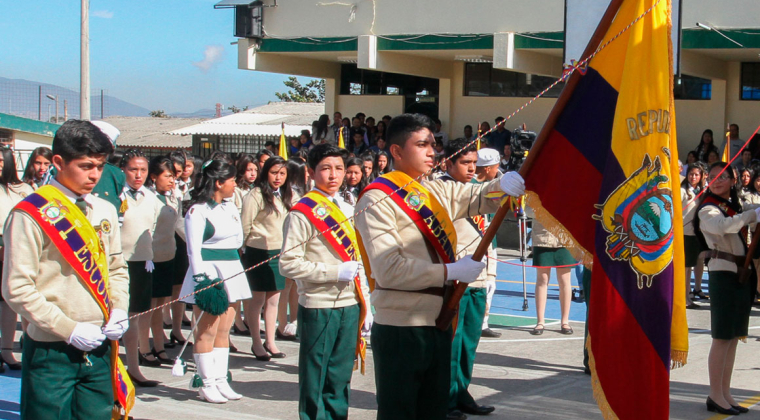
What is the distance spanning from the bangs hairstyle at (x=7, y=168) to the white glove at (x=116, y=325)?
3773mm

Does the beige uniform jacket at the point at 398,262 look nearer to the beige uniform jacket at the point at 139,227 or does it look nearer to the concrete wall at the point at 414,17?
the beige uniform jacket at the point at 139,227

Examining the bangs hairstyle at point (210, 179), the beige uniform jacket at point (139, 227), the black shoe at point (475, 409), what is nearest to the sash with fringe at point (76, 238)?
the bangs hairstyle at point (210, 179)

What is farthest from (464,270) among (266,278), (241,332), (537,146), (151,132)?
(151,132)

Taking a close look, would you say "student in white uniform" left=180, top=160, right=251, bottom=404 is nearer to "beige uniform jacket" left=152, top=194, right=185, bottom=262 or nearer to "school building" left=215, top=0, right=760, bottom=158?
"beige uniform jacket" left=152, top=194, right=185, bottom=262

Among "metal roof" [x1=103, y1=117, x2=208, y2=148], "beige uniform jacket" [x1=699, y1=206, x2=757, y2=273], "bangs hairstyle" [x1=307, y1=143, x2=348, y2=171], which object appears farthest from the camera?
"metal roof" [x1=103, y1=117, x2=208, y2=148]

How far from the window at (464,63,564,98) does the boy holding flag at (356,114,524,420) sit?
55.7 feet

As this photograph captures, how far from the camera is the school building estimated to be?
1688cm

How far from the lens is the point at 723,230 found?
567 centimetres

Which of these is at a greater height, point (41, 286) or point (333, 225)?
point (333, 225)

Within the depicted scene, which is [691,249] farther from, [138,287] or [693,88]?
[693,88]

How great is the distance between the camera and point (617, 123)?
371 cm

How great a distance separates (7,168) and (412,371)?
4668 mm

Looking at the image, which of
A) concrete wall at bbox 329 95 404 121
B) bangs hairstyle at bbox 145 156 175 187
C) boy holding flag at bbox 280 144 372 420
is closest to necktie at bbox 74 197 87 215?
boy holding flag at bbox 280 144 372 420

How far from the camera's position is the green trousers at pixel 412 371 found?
12.8ft
